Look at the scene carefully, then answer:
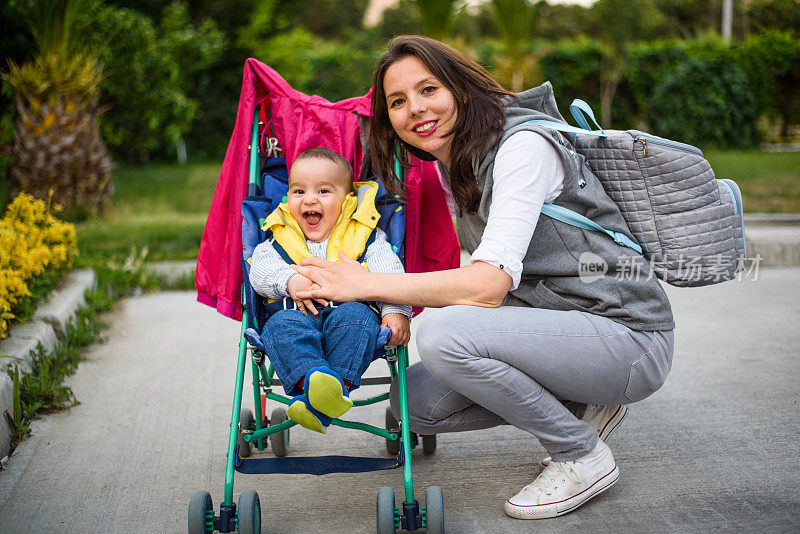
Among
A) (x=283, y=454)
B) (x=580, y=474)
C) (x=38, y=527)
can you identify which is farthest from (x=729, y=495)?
(x=38, y=527)

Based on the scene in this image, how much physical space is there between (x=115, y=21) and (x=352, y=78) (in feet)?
27.9

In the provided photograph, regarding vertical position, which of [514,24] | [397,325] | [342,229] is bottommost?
[397,325]

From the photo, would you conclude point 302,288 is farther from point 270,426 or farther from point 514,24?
point 514,24

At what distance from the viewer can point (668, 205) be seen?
2457 millimetres

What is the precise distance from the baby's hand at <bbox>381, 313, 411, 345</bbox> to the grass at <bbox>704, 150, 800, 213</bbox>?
676cm

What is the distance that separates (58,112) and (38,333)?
427cm

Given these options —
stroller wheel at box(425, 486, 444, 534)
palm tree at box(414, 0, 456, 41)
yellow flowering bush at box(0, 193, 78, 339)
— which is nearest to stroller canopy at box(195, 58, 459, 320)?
stroller wheel at box(425, 486, 444, 534)

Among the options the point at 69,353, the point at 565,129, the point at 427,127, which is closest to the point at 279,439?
the point at 427,127

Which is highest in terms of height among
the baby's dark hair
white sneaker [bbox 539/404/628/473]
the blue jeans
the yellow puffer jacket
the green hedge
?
the green hedge

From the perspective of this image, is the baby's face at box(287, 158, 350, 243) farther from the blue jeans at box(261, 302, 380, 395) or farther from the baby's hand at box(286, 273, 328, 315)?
the blue jeans at box(261, 302, 380, 395)

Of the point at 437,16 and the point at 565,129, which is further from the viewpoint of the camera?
the point at 437,16

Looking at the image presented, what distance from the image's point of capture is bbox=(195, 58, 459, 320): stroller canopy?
2961 millimetres

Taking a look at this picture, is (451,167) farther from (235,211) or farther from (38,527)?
(38,527)

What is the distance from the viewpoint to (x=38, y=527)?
2.53 metres
